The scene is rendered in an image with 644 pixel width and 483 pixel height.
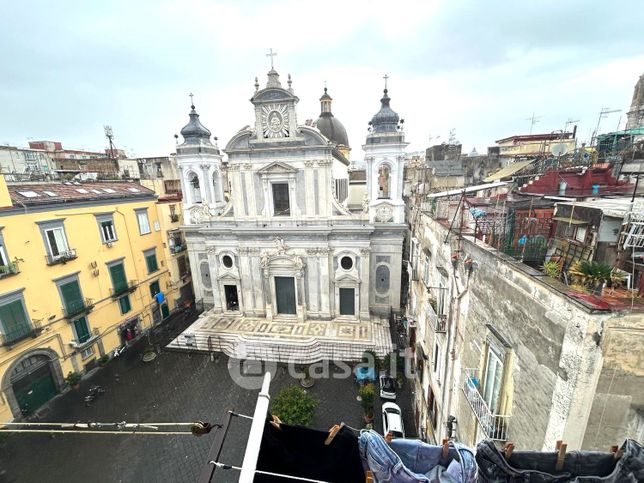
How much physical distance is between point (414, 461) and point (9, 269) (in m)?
17.0

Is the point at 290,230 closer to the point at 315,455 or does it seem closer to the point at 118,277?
the point at 118,277

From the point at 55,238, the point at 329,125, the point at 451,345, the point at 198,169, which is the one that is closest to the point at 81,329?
the point at 55,238

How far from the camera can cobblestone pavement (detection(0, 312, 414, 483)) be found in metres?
10.8

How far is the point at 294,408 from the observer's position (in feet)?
36.5

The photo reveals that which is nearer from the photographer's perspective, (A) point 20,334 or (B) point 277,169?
(A) point 20,334

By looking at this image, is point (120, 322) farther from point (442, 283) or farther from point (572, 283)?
point (572, 283)

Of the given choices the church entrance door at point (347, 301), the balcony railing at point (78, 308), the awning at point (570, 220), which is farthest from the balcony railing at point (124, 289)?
the awning at point (570, 220)

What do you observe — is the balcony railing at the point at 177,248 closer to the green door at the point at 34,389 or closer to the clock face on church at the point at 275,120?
the green door at the point at 34,389

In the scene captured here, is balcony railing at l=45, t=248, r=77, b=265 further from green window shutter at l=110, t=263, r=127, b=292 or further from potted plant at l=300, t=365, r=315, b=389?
potted plant at l=300, t=365, r=315, b=389

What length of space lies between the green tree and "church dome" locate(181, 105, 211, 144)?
1727 cm

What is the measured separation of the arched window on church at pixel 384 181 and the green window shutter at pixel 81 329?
18.5 metres

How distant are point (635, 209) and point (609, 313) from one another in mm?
2056

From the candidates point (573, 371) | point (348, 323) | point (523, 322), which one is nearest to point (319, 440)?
point (573, 371)

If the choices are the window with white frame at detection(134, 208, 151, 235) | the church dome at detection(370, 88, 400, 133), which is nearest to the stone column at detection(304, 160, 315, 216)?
the church dome at detection(370, 88, 400, 133)
